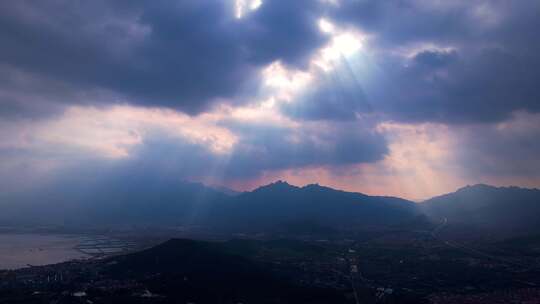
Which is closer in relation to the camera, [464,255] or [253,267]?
[253,267]

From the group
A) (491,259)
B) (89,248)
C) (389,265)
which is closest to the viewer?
(389,265)

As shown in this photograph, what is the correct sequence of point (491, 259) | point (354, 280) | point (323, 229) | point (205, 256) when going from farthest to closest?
point (323, 229) < point (491, 259) < point (205, 256) < point (354, 280)

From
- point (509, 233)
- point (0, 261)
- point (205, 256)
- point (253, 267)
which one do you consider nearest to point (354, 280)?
point (253, 267)

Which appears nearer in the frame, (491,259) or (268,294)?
(268,294)

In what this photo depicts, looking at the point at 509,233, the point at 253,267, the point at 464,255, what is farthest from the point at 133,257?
the point at 509,233

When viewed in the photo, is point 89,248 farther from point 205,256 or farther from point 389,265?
point 389,265

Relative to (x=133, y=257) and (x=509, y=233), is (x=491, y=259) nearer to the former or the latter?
(x=509, y=233)

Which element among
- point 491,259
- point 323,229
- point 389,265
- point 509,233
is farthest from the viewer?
point 323,229

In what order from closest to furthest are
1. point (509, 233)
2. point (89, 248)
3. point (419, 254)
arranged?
point (419, 254) < point (89, 248) < point (509, 233)

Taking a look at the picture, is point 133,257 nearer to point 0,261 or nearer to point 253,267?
point 253,267
